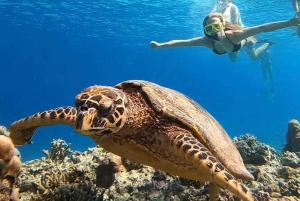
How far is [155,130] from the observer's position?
145 inches

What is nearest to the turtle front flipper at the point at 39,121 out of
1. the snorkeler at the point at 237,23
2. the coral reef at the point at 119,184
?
the coral reef at the point at 119,184

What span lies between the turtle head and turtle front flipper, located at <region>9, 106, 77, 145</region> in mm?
766

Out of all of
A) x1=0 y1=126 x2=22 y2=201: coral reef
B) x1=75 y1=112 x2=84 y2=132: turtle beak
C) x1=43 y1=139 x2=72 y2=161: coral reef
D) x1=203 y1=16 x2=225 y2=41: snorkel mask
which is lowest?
x1=0 y1=126 x2=22 y2=201: coral reef

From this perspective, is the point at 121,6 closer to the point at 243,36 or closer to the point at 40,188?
the point at 243,36

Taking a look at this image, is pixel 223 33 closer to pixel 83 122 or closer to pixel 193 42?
pixel 193 42

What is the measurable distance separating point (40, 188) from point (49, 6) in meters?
27.2

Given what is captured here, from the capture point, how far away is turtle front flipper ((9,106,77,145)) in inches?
152

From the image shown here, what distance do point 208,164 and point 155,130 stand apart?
3.09 feet

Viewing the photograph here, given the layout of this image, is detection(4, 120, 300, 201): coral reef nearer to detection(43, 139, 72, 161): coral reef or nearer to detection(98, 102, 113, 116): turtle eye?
detection(43, 139, 72, 161): coral reef

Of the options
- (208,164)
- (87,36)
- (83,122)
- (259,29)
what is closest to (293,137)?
(259,29)

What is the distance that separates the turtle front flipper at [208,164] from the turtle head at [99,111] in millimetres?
767

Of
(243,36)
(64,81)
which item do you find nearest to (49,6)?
(243,36)

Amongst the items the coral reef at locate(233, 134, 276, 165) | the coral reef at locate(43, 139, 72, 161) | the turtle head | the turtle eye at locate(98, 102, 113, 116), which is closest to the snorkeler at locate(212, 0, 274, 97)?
the coral reef at locate(233, 134, 276, 165)

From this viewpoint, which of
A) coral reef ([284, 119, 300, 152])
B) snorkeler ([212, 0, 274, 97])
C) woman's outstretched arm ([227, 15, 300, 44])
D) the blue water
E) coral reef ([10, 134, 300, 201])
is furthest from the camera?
the blue water
